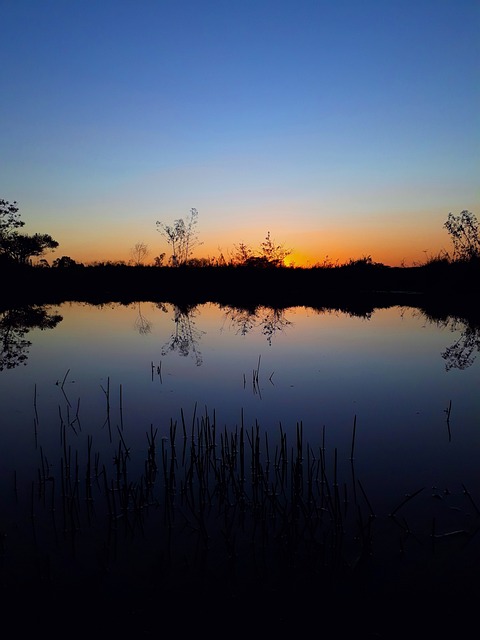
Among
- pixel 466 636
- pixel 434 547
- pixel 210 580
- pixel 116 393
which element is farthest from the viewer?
pixel 116 393

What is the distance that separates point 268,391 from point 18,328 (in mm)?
10326

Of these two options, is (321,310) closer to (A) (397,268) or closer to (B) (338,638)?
(A) (397,268)

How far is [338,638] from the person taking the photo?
2484 mm

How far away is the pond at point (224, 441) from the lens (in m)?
3.35

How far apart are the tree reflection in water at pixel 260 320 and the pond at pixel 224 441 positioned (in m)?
1.77

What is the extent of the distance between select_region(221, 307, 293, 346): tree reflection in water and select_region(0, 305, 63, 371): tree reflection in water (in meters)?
6.16

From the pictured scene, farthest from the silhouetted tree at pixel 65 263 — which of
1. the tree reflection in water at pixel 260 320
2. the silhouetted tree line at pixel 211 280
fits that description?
the tree reflection in water at pixel 260 320

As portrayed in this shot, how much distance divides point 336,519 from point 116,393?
4.74 metres

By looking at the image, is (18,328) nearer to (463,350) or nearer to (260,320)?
(260,320)

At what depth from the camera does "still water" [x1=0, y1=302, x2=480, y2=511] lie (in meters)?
4.97

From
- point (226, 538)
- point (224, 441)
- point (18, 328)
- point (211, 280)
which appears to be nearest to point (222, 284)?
point (211, 280)

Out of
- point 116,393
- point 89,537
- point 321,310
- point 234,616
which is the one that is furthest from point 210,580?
point 321,310

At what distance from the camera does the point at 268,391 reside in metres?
7.63

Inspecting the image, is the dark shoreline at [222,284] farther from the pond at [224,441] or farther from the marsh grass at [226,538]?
Answer: the marsh grass at [226,538]
